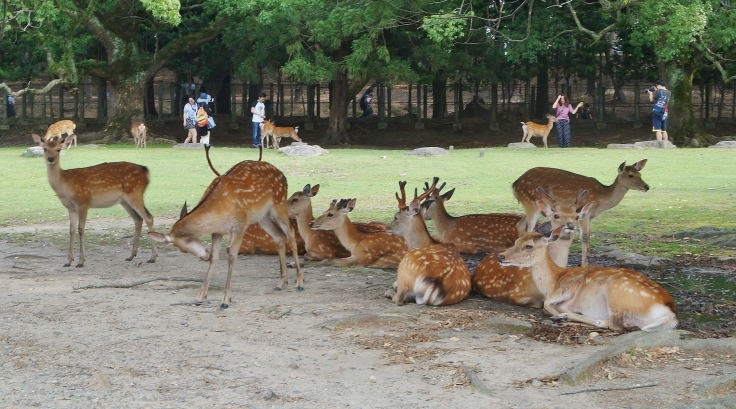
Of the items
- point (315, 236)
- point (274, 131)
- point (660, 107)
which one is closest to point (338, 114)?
point (274, 131)

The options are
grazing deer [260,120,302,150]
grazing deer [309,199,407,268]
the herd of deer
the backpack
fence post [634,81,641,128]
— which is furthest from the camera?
fence post [634,81,641,128]

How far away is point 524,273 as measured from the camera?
24.2 ft

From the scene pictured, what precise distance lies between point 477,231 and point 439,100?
25.3 m

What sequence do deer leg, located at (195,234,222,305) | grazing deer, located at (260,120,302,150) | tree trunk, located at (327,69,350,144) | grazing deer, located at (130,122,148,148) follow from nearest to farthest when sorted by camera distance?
deer leg, located at (195,234,222,305) < grazing deer, located at (130,122,148,148) < grazing deer, located at (260,120,302,150) < tree trunk, located at (327,69,350,144)

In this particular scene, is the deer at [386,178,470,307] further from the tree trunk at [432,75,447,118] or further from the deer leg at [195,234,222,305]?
the tree trunk at [432,75,447,118]

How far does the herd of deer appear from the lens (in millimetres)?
6590

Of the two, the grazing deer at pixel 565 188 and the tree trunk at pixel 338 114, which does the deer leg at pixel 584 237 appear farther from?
the tree trunk at pixel 338 114

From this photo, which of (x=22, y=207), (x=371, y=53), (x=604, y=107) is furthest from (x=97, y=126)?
(x=22, y=207)

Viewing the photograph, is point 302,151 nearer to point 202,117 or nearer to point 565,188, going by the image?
point 202,117

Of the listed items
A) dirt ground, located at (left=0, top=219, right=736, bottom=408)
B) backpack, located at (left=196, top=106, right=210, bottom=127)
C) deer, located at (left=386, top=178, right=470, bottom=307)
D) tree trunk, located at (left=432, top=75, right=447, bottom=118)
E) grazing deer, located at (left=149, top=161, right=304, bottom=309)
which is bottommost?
dirt ground, located at (left=0, top=219, right=736, bottom=408)

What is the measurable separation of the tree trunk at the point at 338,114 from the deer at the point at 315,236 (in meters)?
20.9

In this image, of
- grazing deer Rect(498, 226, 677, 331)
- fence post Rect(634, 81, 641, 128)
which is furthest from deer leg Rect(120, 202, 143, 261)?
fence post Rect(634, 81, 641, 128)

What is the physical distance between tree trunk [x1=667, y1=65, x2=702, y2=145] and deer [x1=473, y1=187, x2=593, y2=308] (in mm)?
19966

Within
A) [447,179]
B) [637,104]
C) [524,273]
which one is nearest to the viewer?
[524,273]
